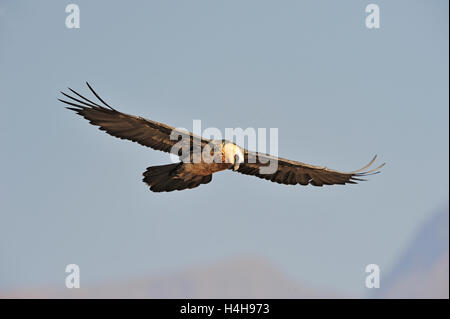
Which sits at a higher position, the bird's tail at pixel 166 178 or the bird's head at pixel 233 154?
the bird's head at pixel 233 154

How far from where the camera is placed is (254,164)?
17.1m

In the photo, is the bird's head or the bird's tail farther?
the bird's tail

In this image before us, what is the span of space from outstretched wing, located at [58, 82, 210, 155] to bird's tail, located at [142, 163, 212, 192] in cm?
45

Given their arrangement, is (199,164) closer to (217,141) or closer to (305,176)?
(217,141)

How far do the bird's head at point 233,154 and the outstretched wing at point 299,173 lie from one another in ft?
3.37

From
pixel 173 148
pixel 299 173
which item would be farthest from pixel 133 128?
pixel 299 173

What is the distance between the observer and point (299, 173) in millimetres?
17266

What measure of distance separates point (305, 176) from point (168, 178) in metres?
3.42

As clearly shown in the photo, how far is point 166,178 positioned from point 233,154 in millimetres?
1515

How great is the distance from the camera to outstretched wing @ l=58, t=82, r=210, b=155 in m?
15.1

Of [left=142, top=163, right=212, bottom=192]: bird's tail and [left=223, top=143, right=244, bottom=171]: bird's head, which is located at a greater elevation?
[left=223, top=143, right=244, bottom=171]: bird's head

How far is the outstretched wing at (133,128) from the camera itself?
594 inches
